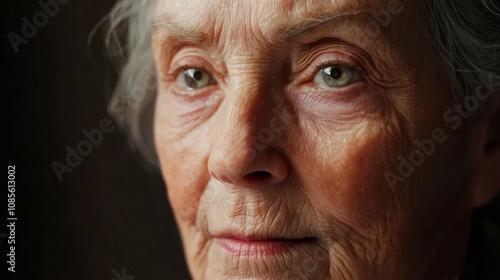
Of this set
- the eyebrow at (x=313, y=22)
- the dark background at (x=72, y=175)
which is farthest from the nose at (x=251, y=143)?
the dark background at (x=72, y=175)

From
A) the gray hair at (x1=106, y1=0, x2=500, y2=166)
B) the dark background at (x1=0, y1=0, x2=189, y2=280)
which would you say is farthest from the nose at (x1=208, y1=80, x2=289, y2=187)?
the dark background at (x1=0, y1=0, x2=189, y2=280)

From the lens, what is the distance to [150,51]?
1632 mm

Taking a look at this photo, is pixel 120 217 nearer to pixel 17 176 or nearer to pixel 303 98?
pixel 17 176

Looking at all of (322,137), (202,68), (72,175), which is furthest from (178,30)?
(72,175)

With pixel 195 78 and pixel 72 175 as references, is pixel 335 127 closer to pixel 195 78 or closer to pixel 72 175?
pixel 195 78

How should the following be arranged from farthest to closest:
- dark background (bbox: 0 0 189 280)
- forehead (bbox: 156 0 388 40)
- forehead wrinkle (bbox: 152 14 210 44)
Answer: dark background (bbox: 0 0 189 280)
forehead wrinkle (bbox: 152 14 210 44)
forehead (bbox: 156 0 388 40)

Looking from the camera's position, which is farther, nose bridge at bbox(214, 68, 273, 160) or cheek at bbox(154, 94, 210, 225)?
cheek at bbox(154, 94, 210, 225)

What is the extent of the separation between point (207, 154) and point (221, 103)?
95mm

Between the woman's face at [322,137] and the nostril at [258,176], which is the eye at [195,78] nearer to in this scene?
the woman's face at [322,137]

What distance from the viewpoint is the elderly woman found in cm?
117

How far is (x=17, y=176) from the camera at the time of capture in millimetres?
1548

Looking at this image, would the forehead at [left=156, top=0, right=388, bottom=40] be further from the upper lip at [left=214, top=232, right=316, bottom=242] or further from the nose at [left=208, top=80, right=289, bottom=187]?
the upper lip at [left=214, top=232, right=316, bottom=242]

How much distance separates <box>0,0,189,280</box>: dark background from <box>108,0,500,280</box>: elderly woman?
422 mm

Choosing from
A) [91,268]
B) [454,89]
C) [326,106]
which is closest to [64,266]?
[91,268]
